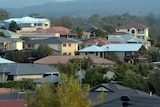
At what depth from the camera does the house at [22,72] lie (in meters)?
32.8

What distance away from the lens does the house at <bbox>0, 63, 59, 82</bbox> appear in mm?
32812

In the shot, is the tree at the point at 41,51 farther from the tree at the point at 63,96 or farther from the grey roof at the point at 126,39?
the tree at the point at 63,96

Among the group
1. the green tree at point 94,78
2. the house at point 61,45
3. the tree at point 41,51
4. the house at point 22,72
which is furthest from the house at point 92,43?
the green tree at point 94,78

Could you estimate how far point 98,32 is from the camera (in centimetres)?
6219

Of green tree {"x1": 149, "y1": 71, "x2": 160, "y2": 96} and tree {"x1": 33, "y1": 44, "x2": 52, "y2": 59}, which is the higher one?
tree {"x1": 33, "y1": 44, "x2": 52, "y2": 59}

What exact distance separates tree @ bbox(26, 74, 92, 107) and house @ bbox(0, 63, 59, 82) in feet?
68.5

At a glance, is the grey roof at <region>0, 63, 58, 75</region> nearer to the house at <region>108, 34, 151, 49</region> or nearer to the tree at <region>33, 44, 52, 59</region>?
the tree at <region>33, 44, 52, 59</region>

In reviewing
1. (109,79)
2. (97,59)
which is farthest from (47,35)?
(109,79)

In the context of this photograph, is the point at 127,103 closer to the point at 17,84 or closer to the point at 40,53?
the point at 17,84

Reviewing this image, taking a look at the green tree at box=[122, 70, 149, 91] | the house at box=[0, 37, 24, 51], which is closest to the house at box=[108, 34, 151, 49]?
the house at box=[0, 37, 24, 51]

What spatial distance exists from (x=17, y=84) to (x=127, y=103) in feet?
70.8

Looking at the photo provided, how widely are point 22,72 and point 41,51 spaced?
34.8 feet

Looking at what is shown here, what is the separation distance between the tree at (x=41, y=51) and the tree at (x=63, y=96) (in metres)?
31.2

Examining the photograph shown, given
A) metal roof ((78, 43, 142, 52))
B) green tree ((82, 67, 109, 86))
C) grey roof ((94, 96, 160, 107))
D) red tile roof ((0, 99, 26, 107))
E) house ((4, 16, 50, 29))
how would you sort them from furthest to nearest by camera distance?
house ((4, 16, 50, 29)) → metal roof ((78, 43, 142, 52)) → green tree ((82, 67, 109, 86)) → red tile roof ((0, 99, 26, 107)) → grey roof ((94, 96, 160, 107))
